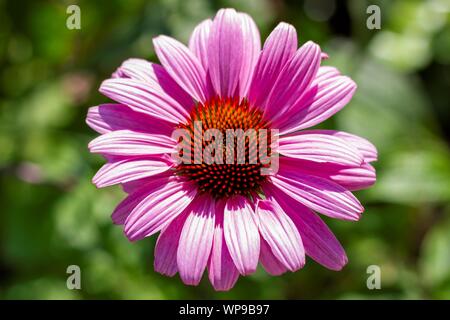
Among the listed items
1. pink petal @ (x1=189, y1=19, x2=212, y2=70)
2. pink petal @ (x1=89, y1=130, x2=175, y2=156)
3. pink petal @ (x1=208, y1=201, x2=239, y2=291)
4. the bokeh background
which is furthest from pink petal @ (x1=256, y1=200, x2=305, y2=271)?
the bokeh background

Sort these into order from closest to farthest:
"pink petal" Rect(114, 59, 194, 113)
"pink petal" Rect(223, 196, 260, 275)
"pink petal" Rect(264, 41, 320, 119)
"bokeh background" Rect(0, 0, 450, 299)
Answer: "pink petal" Rect(223, 196, 260, 275) < "pink petal" Rect(264, 41, 320, 119) < "pink petal" Rect(114, 59, 194, 113) < "bokeh background" Rect(0, 0, 450, 299)

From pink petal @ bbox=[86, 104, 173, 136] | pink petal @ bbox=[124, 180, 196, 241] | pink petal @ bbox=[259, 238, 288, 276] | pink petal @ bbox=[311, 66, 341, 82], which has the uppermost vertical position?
pink petal @ bbox=[311, 66, 341, 82]

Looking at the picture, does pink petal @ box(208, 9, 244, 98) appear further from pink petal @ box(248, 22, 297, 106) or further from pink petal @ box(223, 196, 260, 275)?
pink petal @ box(223, 196, 260, 275)

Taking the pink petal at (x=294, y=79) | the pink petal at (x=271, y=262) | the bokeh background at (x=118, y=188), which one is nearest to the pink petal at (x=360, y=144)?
the pink petal at (x=294, y=79)

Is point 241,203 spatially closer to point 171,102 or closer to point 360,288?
point 171,102

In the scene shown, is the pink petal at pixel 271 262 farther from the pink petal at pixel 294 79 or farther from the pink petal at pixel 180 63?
the pink petal at pixel 180 63

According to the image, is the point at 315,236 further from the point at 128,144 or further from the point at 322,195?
the point at 128,144
